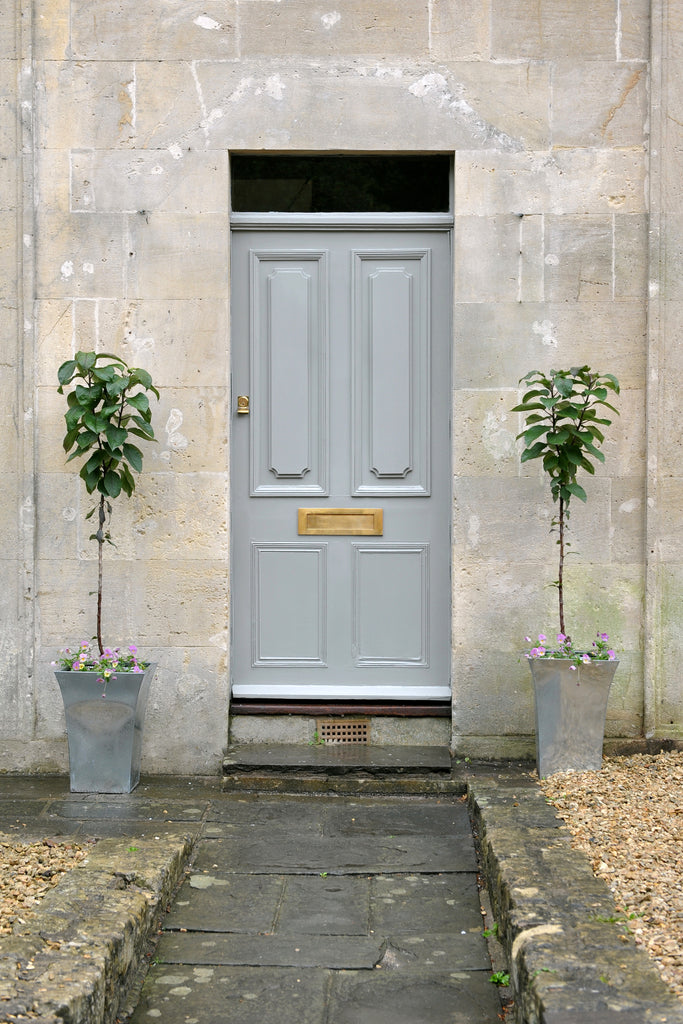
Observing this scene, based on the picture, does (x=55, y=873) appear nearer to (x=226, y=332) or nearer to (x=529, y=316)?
(x=226, y=332)

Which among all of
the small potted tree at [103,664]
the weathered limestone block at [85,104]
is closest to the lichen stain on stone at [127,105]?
the weathered limestone block at [85,104]

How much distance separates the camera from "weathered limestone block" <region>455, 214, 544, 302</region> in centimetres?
539

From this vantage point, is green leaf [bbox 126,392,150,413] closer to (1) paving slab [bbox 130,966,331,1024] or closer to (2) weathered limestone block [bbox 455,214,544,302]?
(2) weathered limestone block [bbox 455,214,544,302]

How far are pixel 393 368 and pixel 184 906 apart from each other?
2.81 meters

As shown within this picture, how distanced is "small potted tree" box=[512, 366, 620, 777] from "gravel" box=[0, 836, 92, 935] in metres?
2.08

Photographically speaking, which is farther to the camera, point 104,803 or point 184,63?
point 184,63

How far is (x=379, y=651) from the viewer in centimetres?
563

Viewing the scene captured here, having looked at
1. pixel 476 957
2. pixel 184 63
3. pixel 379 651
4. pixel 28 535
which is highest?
pixel 184 63

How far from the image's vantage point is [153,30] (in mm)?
5371

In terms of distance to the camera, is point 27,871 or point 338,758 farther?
point 338,758

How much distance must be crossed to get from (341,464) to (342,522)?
30 cm

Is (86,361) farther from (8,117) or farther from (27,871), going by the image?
(27,871)

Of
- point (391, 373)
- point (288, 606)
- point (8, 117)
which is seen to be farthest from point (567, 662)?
point (8, 117)

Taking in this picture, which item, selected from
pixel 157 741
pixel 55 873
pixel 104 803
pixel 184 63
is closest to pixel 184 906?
pixel 55 873
